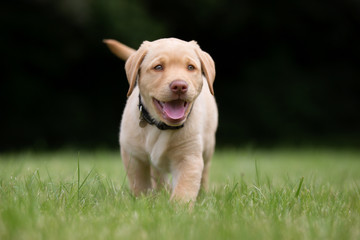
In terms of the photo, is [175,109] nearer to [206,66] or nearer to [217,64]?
[206,66]

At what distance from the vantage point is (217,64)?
542 inches

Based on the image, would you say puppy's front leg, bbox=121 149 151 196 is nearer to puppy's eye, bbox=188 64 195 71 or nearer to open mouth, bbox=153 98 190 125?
open mouth, bbox=153 98 190 125

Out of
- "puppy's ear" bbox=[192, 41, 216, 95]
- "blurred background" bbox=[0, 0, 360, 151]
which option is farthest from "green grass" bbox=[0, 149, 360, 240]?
"blurred background" bbox=[0, 0, 360, 151]

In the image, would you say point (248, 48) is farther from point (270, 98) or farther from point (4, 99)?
point (4, 99)

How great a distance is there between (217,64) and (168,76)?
1108 cm

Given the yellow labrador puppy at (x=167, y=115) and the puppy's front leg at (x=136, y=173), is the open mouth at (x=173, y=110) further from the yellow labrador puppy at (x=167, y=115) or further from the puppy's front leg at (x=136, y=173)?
the puppy's front leg at (x=136, y=173)

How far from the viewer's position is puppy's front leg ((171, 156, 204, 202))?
2.91m

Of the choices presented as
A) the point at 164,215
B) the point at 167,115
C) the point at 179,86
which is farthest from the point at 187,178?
the point at 164,215

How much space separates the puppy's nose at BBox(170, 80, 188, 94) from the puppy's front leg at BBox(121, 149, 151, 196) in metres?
0.72

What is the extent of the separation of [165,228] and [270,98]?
39.6 feet

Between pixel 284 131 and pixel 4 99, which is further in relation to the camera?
pixel 284 131

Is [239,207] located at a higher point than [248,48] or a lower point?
lower

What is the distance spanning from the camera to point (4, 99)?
37.6 feet

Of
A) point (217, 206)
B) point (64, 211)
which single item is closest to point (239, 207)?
point (217, 206)
